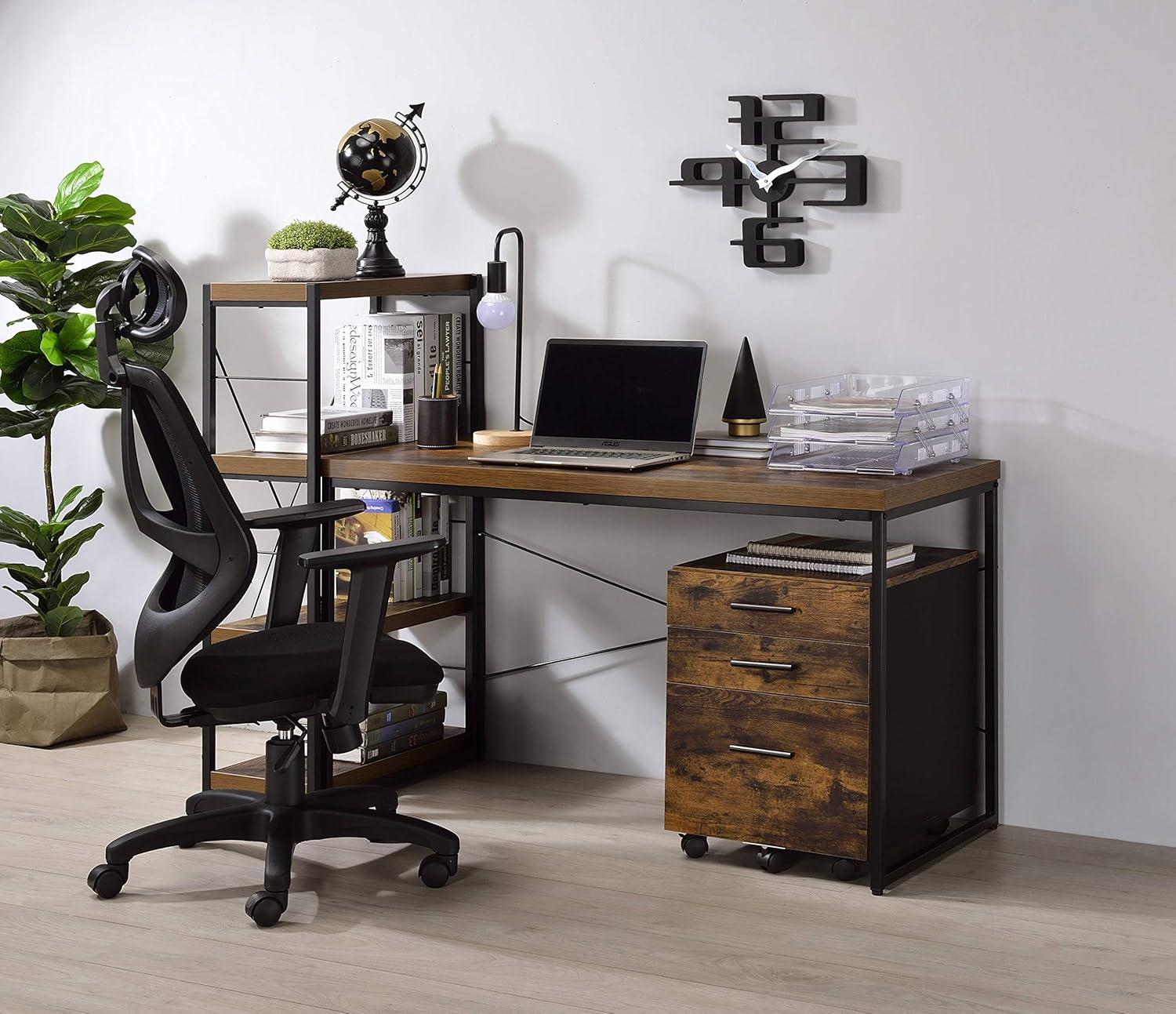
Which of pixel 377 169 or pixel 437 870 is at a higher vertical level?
pixel 377 169

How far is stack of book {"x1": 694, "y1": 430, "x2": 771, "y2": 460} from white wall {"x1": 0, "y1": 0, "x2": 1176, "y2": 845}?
0.68ft

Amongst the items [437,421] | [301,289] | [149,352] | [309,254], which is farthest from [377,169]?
[149,352]

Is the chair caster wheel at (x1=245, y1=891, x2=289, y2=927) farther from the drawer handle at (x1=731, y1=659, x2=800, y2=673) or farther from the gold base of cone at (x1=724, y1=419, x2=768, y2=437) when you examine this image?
the gold base of cone at (x1=724, y1=419, x2=768, y2=437)

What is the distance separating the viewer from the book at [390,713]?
3.69 meters

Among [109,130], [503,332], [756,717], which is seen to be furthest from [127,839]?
[109,130]

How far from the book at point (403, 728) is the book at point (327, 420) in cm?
71

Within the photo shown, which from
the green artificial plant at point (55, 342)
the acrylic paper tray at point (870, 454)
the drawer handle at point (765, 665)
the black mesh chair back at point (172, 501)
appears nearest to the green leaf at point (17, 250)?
the green artificial plant at point (55, 342)

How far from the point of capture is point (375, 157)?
3.74 metres

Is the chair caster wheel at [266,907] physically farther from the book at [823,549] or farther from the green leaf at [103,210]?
the green leaf at [103,210]

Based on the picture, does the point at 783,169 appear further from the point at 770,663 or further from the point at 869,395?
the point at 770,663

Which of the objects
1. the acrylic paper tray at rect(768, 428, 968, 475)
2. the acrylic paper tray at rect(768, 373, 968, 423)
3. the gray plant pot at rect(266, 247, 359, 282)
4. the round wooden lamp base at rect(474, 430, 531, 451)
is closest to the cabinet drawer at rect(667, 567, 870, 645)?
the acrylic paper tray at rect(768, 428, 968, 475)

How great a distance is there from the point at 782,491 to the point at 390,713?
1.23m

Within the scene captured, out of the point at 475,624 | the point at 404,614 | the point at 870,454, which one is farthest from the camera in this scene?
the point at 475,624

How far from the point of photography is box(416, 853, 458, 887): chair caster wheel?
303 cm
